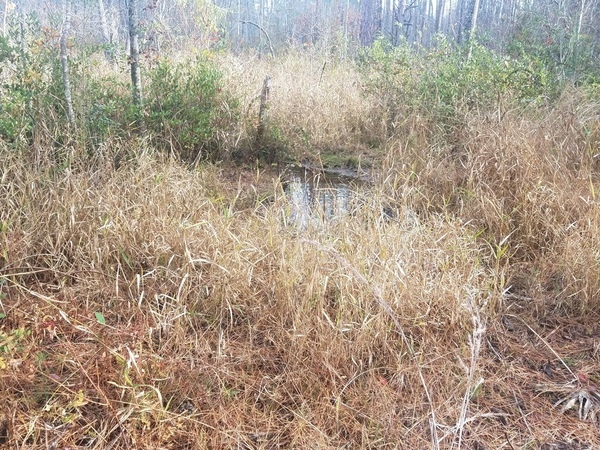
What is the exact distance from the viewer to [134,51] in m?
4.08

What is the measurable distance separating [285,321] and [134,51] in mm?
3037

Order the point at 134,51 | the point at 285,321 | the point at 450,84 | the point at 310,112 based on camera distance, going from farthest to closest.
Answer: the point at 310,112 < the point at 450,84 < the point at 134,51 < the point at 285,321


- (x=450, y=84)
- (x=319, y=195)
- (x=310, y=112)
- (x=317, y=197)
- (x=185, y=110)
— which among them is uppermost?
(x=450, y=84)

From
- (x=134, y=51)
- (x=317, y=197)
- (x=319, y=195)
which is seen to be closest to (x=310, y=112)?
(x=319, y=195)

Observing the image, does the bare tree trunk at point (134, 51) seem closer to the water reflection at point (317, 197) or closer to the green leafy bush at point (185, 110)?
the green leafy bush at point (185, 110)

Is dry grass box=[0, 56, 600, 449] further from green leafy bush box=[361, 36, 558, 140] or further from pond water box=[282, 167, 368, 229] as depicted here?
green leafy bush box=[361, 36, 558, 140]

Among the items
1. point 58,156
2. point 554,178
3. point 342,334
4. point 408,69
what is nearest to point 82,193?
point 58,156

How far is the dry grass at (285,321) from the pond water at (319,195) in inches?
5.4

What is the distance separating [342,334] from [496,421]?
70 cm

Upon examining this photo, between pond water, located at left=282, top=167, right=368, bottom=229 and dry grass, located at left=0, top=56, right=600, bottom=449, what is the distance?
136mm

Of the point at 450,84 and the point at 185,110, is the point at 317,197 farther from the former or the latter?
the point at 450,84

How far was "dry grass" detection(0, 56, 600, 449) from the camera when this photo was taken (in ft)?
5.68

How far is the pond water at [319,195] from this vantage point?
9.92ft

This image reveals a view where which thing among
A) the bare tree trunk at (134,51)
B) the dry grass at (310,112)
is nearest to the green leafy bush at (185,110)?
the bare tree trunk at (134,51)
